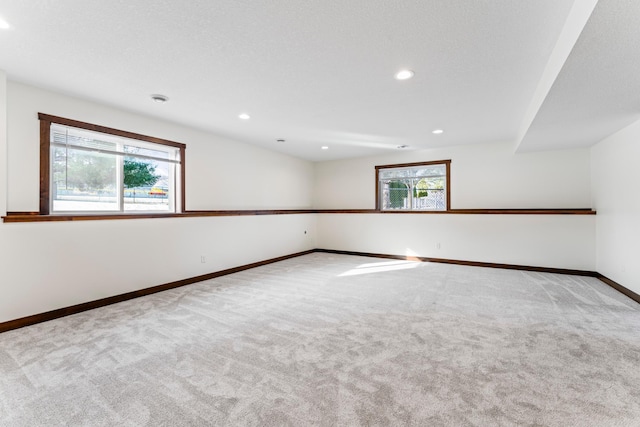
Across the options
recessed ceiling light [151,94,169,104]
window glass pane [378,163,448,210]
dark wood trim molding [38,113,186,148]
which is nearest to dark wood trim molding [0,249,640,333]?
window glass pane [378,163,448,210]

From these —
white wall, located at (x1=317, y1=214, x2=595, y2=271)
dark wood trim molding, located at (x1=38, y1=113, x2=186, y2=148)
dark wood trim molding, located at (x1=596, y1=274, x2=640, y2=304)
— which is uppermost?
dark wood trim molding, located at (x1=38, y1=113, x2=186, y2=148)

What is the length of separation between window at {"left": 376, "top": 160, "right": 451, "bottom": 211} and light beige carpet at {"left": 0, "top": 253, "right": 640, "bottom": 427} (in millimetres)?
2745

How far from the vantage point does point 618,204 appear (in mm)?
3650

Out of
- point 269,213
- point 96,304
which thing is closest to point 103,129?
point 96,304

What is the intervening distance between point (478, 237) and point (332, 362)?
4324mm

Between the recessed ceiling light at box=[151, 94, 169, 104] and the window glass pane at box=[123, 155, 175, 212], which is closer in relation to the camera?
the recessed ceiling light at box=[151, 94, 169, 104]

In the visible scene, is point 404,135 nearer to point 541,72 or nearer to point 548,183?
point 541,72

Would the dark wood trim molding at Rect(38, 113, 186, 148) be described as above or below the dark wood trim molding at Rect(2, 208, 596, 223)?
above

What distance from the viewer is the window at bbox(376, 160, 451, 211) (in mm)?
5762

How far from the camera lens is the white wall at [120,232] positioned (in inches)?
106

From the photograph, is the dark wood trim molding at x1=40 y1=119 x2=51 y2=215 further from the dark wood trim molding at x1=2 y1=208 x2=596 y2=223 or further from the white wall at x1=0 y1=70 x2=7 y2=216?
the white wall at x1=0 y1=70 x2=7 y2=216

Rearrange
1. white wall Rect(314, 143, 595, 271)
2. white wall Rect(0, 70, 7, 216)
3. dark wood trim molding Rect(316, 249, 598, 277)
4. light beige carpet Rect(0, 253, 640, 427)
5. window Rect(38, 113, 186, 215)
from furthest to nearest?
white wall Rect(314, 143, 595, 271)
dark wood trim molding Rect(316, 249, 598, 277)
window Rect(38, 113, 186, 215)
white wall Rect(0, 70, 7, 216)
light beige carpet Rect(0, 253, 640, 427)

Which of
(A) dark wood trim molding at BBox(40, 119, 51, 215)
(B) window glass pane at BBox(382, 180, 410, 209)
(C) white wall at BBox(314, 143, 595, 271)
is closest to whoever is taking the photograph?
(A) dark wood trim molding at BBox(40, 119, 51, 215)

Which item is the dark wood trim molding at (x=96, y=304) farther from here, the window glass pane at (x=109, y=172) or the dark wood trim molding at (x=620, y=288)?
the dark wood trim molding at (x=620, y=288)
